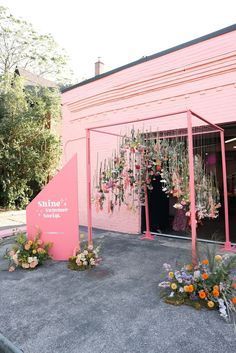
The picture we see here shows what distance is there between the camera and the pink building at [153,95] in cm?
530

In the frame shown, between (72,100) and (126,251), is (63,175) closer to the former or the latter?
(126,251)

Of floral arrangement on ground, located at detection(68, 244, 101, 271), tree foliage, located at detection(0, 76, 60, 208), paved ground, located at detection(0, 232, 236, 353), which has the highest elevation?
tree foliage, located at detection(0, 76, 60, 208)

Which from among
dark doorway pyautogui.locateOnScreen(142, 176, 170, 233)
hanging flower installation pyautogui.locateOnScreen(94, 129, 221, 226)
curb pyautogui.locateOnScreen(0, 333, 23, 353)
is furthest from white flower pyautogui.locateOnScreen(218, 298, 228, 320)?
dark doorway pyautogui.locateOnScreen(142, 176, 170, 233)

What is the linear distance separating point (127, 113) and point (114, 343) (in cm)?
534

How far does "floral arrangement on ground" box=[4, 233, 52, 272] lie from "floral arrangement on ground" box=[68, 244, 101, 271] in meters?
0.46

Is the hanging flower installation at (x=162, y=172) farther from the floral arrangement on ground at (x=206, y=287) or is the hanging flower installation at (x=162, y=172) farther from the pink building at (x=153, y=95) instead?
the floral arrangement on ground at (x=206, y=287)

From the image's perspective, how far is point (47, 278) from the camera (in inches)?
158

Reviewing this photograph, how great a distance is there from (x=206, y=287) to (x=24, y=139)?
9822 mm

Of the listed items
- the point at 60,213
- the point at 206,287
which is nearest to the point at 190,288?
the point at 206,287

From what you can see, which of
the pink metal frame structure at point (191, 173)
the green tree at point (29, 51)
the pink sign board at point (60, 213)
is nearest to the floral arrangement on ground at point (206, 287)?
the pink metal frame structure at point (191, 173)

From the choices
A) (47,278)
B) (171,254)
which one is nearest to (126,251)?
(171,254)

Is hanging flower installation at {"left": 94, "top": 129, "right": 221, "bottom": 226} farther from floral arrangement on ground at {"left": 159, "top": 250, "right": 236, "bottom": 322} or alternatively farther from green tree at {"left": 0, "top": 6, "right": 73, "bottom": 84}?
green tree at {"left": 0, "top": 6, "right": 73, "bottom": 84}

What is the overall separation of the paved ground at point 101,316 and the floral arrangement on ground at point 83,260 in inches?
5.6

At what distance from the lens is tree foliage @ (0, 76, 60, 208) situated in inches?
432
